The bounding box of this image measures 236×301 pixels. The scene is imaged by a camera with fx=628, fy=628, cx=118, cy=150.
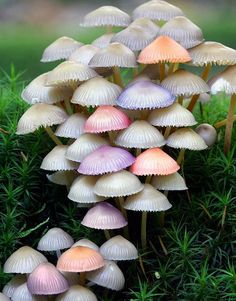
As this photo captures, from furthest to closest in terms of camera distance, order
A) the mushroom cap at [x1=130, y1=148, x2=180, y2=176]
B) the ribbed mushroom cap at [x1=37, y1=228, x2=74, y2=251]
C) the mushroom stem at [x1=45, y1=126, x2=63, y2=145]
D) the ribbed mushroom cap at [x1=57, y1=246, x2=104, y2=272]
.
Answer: the mushroom stem at [x1=45, y1=126, x2=63, y2=145] → the ribbed mushroom cap at [x1=37, y1=228, x2=74, y2=251] → the mushroom cap at [x1=130, y1=148, x2=180, y2=176] → the ribbed mushroom cap at [x1=57, y1=246, x2=104, y2=272]

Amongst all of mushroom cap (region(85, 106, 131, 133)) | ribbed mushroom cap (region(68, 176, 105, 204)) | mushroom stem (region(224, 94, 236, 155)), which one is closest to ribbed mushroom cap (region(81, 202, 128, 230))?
ribbed mushroom cap (region(68, 176, 105, 204))

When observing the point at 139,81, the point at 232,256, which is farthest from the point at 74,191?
the point at 232,256

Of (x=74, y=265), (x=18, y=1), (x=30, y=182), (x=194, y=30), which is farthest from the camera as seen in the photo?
(x=18, y=1)

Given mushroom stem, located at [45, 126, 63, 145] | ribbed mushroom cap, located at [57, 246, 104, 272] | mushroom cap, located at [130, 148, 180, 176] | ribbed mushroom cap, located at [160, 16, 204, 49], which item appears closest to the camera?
ribbed mushroom cap, located at [57, 246, 104, 272]

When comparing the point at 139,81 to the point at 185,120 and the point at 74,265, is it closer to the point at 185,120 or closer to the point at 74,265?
the point at 185,120

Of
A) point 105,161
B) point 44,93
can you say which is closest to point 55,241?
point 105,161

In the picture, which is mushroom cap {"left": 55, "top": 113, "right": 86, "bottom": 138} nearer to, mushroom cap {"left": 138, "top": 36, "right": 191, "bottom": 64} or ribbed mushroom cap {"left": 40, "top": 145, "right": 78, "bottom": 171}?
ribbed mushroom cap {"left": 40, "top": 145, "right": 78, "bottom": 171}
